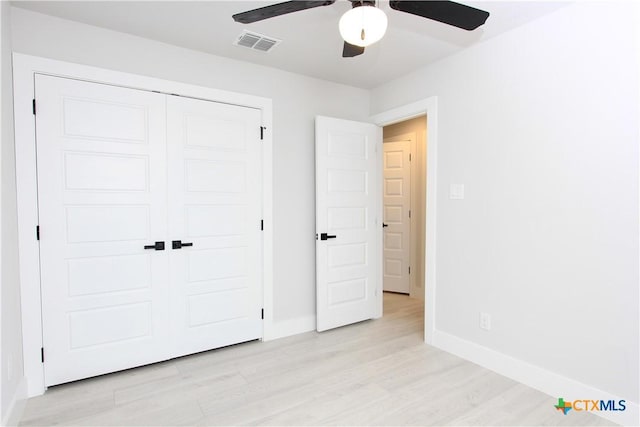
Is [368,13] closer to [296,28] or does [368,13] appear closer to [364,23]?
[364,23]

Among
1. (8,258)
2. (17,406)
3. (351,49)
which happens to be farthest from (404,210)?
(17,406)

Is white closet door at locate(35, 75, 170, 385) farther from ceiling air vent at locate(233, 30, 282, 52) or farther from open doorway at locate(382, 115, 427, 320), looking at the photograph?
open doorway at locate(382, 115, 427, 320)

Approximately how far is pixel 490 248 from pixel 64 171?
3158 mm

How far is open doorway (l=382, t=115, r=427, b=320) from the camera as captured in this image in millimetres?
4688

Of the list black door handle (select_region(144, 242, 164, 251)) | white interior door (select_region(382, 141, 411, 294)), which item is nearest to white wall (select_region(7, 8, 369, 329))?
black door handle (select_region(144, 242, 164, 251))

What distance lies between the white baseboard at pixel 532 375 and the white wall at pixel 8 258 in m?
3.00

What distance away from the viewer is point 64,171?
235cm

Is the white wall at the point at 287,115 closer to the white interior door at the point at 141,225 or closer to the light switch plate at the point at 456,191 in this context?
the white interior door at the point at 141,225

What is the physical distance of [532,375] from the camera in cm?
237

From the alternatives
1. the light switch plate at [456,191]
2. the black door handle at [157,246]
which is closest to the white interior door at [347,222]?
the light switch plate at [456,191]

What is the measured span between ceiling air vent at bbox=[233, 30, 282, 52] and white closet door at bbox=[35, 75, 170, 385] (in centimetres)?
79

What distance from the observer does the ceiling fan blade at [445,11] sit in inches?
62.5

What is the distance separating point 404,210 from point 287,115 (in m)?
2.38

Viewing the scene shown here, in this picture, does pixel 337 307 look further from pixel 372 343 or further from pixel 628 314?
pixel 628 314
